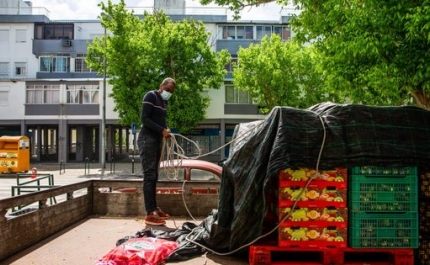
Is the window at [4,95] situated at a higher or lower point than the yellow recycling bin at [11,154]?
higher

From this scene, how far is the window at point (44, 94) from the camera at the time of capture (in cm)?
3247

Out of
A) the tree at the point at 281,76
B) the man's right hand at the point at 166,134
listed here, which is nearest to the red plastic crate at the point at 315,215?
the man's right hand at the point at 166,134

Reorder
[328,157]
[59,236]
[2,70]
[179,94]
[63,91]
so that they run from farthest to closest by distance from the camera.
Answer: [2,70] < [63,91] < [179,94] < [59,236] < [328,157]

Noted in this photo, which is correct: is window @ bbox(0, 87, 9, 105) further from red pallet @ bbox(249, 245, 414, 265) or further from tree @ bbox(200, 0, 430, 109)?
red pallet @ bbox(249, 245, 414, 265)

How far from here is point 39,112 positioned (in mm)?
32594

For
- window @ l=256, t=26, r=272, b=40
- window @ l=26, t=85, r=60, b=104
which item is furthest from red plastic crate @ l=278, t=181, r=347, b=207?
window @ l=256, t=26, r=272, b=40

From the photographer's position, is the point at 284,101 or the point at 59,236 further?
the point at 284,101

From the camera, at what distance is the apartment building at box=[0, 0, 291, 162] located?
32.0 metres

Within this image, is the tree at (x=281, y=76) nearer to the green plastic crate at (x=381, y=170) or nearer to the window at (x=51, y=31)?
the window at (x=51, y=31)

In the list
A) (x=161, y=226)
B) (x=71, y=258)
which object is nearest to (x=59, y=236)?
(x=71, y=258)

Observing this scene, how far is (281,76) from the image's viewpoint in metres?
25.7

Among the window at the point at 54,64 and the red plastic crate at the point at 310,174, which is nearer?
→ the red plastic crate at the point at 310,174

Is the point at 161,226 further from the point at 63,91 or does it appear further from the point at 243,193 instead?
the point at 63,91

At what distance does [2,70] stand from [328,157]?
131ft
